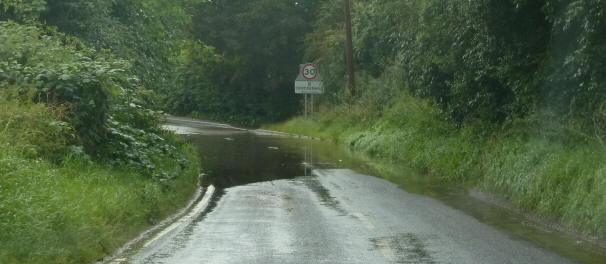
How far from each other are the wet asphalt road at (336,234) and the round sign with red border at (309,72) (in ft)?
87.5

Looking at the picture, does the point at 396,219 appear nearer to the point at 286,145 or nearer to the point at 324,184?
the point at 324,184

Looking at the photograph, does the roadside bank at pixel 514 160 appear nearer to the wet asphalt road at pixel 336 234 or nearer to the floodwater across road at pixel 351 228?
the floodwater across road at pixel 351 228

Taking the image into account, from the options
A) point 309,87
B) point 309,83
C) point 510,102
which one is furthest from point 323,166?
point 309,83

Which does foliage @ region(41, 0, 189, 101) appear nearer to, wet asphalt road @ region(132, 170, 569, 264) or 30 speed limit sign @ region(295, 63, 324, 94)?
wet asphalt road @ region(132, 170, 569, 264)

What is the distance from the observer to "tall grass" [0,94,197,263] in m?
9.08

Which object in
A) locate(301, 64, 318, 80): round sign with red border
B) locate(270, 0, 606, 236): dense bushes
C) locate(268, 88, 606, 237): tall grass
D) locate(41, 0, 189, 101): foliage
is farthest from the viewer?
locate(301, 64, 318, 80): round sign with red border

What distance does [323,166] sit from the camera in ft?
76.2

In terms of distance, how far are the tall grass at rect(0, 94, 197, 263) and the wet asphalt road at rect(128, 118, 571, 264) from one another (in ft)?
2.40

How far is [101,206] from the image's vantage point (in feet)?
37.1

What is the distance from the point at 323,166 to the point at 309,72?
20.5 meters

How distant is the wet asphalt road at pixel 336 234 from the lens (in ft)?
31.7

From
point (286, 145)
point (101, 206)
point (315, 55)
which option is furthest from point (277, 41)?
point (101, 206)

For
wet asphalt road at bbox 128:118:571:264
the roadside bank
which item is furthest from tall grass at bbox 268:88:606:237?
wet asphalt road at bbox 128:118:571:264

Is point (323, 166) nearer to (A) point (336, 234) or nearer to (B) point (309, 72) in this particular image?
(A) point (336, 234)
